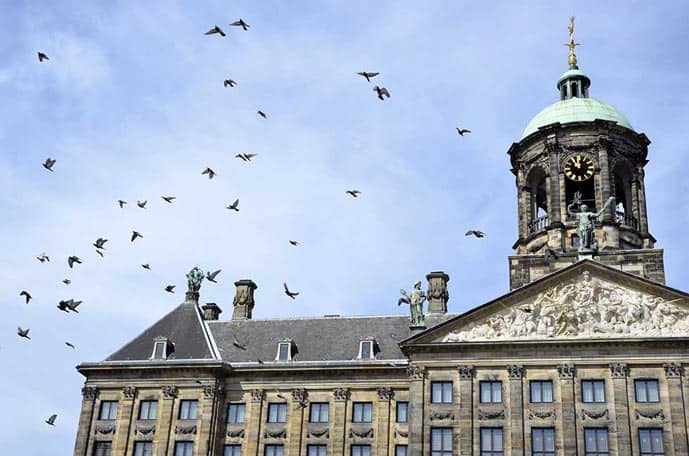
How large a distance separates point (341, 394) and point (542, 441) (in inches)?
402

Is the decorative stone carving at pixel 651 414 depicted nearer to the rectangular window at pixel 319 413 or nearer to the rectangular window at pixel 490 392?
the rectangular window at pixel 490 392

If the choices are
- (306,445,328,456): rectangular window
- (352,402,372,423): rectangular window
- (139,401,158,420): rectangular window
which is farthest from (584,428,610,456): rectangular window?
(139,401,158,420): rectangular window

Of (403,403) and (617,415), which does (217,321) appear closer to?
(403,403)

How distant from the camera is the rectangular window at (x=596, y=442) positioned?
4062 cm

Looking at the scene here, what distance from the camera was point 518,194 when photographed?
168 ft

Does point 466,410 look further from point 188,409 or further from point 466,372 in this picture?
point 188,409

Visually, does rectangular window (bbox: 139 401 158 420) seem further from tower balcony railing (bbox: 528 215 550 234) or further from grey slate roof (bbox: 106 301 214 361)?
tower balcony railing (bbox: 528 215 550 234)

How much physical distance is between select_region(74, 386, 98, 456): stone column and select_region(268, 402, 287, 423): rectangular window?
8937mm

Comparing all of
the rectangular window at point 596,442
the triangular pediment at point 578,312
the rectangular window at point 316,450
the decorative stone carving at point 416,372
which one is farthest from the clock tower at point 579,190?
the rectangular window at point 316,450

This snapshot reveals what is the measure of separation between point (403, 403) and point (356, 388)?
7.95ft

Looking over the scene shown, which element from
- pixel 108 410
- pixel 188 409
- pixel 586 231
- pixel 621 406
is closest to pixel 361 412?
pixel 188 409

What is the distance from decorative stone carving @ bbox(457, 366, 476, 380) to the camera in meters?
43.1

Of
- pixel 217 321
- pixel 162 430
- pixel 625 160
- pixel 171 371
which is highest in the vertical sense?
pixel 625 160

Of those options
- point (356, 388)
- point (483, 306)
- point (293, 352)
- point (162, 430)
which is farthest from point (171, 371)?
point (483, 306)
